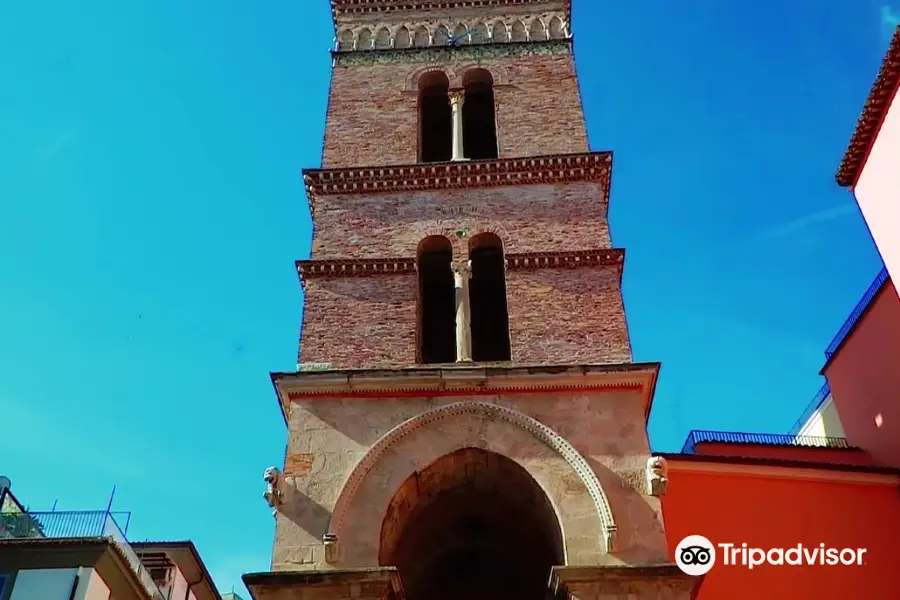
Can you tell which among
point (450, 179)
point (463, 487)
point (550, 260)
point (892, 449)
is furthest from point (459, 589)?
point (892, 449)

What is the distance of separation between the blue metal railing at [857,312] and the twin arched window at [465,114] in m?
7.37

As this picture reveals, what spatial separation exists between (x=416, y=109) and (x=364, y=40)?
2583 mm

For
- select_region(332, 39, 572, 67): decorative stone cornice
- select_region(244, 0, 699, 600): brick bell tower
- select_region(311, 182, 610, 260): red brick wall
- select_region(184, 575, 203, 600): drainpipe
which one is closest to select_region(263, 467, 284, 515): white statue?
select_region(244, 0, 699, 600): brick bell tower

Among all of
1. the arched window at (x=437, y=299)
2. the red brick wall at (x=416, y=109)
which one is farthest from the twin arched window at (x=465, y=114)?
the arched window at (x=437, y=299)

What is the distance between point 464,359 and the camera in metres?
13.0

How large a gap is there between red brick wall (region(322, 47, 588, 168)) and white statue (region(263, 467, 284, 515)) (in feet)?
20.3

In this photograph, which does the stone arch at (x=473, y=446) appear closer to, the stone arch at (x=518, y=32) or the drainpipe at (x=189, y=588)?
the stone arch at (x=518, y=32)

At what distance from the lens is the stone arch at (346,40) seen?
1841cm

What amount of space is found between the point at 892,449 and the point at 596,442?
25.9ft

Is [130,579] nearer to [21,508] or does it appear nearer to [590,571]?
[21,508]

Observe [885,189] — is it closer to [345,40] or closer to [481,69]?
[481,69]

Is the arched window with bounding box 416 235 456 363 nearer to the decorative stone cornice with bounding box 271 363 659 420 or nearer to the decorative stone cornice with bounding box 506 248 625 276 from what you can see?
the decorative stone cornice with bounding box 506 248 625 276

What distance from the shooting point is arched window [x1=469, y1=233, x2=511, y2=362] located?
580 inches

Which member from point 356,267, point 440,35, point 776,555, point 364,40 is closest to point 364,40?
point 364,40
